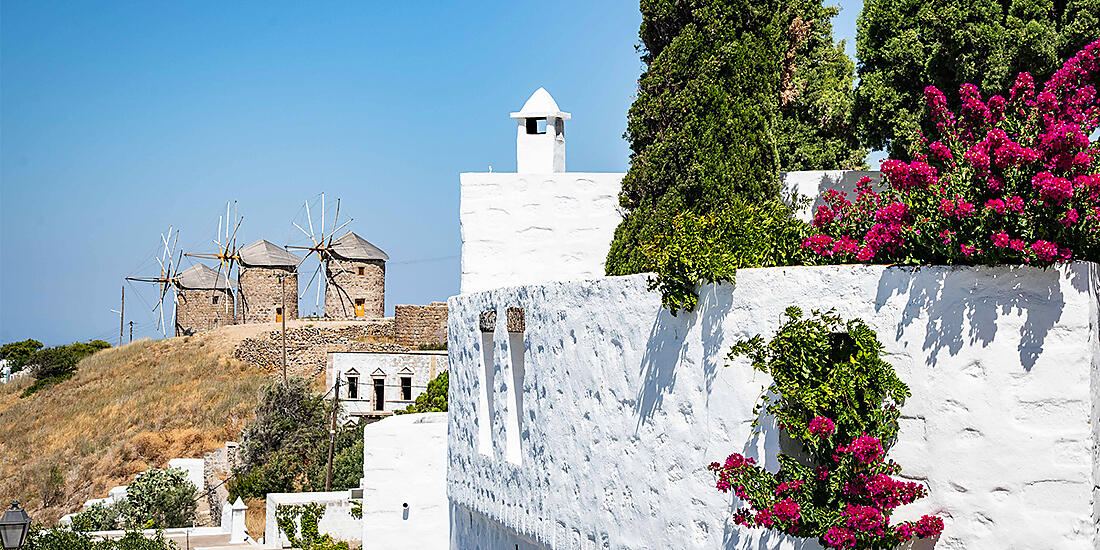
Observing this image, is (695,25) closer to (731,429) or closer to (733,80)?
(733,80)

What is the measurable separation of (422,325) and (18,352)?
26879mm

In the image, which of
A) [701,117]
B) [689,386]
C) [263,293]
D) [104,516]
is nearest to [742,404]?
[689,386]

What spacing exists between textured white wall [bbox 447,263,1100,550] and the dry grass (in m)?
27.9

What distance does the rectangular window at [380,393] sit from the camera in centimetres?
3631

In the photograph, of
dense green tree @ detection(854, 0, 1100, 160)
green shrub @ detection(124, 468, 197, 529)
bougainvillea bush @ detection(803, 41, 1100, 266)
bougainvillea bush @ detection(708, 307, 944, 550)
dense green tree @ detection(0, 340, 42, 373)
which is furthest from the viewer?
dense green tree @ detection(0, 340, 42, 373)

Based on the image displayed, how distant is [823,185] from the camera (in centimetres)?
1207

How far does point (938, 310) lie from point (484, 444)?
6481 mm

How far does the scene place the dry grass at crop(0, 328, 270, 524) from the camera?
116 ft

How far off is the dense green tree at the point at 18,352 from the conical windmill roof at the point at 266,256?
42.0 ft

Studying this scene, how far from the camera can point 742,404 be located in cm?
675

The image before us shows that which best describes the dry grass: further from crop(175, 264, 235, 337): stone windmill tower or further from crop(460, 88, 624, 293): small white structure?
crop(460, 88, 624, 293): small white structure

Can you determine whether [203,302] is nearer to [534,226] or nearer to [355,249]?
[355,249]

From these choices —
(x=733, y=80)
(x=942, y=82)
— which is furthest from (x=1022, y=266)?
(x=942, y=82)

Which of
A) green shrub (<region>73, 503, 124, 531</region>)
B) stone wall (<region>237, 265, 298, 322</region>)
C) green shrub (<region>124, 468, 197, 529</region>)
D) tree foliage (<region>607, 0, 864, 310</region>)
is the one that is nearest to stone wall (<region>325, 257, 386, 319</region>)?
stone wall (<region>237, 265, 298, 322</region>)
